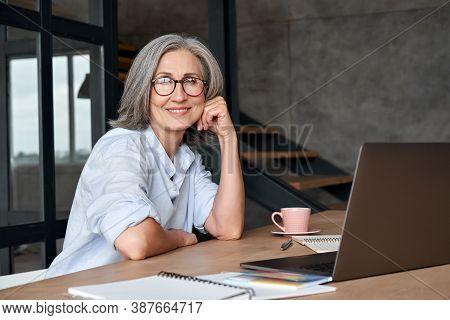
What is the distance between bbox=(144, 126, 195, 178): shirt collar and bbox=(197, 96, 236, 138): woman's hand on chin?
10 cm

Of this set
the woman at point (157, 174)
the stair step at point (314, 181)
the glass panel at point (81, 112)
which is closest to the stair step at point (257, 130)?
the stair step at point (314, 181)

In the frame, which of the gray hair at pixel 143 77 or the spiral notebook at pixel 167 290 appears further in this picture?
the gray hair at pixel 143 77

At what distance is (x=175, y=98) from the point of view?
188 cm

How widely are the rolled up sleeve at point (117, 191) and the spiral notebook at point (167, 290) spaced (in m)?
0.41

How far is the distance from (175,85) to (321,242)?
0.61 m

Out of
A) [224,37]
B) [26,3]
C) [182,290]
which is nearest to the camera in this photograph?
[182,290]

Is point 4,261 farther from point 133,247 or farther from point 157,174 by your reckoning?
point 133,247

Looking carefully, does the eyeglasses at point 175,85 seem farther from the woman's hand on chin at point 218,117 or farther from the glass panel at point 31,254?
the glass panel at point 31,254

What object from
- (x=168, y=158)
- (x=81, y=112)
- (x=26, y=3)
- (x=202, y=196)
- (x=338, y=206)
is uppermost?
(x=26, y=3)

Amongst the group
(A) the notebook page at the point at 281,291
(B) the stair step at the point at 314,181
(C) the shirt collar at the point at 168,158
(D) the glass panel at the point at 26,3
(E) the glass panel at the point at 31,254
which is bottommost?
(E) the glass panel at the point at 31,254

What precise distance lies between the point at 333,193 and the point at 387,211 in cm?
399

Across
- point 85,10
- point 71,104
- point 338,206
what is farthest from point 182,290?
point 338,206

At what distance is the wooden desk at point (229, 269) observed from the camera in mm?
1060

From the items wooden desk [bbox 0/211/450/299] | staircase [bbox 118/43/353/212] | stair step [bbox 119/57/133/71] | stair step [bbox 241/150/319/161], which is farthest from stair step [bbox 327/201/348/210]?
wooden desk [bbox 0/211/450/299]
